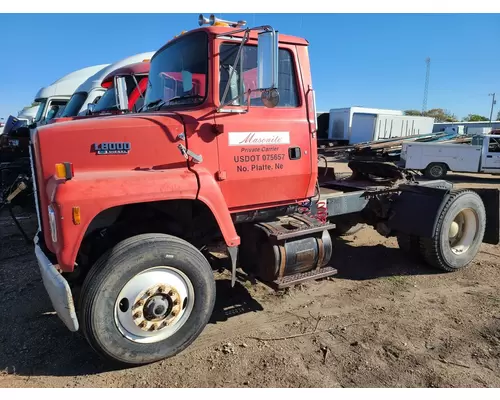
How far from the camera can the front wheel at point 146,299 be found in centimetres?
291

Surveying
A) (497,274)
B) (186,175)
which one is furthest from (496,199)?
(186,175)

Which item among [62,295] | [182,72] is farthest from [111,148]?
[62,295]

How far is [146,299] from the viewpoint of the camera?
3090 mm

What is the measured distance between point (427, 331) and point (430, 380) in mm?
754

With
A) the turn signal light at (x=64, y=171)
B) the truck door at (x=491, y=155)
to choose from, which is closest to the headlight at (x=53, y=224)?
the turn signal light at (x=64, y=171)

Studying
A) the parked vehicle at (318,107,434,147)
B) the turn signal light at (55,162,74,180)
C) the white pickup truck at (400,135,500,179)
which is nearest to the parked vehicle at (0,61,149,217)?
the turn signal light at (55,162,74,180)

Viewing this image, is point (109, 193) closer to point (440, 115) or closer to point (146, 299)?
point (146, 299)

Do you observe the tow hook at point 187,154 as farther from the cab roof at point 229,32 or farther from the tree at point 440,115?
the tree at point 440,115

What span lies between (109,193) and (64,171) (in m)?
0.35

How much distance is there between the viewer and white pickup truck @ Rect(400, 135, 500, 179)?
1423 centimetres

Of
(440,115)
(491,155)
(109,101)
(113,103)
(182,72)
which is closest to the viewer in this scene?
(182,72)

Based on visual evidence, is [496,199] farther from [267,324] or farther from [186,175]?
[186,175]

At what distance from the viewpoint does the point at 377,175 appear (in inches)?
242

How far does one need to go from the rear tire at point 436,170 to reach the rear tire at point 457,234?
1031cm
